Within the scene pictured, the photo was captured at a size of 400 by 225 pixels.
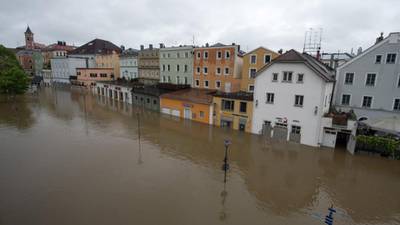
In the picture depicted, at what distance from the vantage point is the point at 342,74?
2177 centimetres

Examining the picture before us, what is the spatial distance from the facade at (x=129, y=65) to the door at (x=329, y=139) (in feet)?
129

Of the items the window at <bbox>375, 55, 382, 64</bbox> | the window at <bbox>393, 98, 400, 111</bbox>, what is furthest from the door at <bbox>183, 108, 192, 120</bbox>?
Answer: the window at <bbox>393, 98, 400, 111</bbox>

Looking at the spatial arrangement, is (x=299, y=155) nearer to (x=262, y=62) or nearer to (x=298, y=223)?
(x=298, y=223)

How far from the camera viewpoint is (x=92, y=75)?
188 feet

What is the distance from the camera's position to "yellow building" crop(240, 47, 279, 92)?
26.2 metres

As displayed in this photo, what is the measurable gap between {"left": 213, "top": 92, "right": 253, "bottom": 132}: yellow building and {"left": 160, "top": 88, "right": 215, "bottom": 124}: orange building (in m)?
1.07

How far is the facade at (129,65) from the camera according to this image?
4666 centimetres

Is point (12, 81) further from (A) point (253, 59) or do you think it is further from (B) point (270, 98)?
(B) point (270, 98)

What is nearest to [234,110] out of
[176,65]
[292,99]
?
[292,99]

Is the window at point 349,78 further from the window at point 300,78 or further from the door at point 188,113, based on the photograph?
the door at point 188,113

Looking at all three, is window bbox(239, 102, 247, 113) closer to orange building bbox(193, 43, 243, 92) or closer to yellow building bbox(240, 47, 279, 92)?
orange building bbox(193, 43, 243, 92)

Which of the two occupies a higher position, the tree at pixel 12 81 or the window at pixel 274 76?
the window at pixel 274 76

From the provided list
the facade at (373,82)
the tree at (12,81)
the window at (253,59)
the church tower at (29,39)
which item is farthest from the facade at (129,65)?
the church tower at (29,39)

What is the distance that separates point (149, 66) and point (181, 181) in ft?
113
